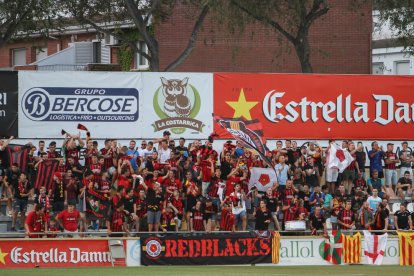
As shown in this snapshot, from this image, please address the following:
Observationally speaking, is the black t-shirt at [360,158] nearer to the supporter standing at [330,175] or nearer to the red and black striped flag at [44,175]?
the supporter standing at [330,175]

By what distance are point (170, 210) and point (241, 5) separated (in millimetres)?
10280

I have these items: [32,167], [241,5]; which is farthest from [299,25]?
[32,167]

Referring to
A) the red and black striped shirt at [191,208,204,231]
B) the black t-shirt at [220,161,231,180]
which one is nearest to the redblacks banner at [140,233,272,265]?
the red and black striped shirt at [191,208,204,231]

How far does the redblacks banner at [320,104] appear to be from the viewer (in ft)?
119

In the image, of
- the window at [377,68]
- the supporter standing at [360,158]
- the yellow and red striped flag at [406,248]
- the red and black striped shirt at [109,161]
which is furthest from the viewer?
the window at [377,68]

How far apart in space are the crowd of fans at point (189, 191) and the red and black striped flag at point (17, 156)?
0.74ft

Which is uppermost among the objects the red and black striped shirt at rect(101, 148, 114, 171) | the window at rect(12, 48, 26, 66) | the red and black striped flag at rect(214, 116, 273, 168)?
the window at rect(12, 48, 26, 66)

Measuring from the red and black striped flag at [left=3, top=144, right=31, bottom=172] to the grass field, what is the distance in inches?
167

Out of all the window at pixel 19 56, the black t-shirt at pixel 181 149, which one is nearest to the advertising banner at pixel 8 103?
the black t-shirt at pixel 181 149

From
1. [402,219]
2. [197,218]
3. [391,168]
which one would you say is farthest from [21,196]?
[391,168]

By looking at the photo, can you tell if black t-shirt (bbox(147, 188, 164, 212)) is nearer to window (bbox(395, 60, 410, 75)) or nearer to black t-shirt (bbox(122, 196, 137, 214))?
black t-shirt (bbox(122, 196, 137, 214))

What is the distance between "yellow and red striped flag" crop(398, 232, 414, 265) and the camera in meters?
31.7

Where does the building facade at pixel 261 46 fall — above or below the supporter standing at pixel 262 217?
above

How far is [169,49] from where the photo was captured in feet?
162
